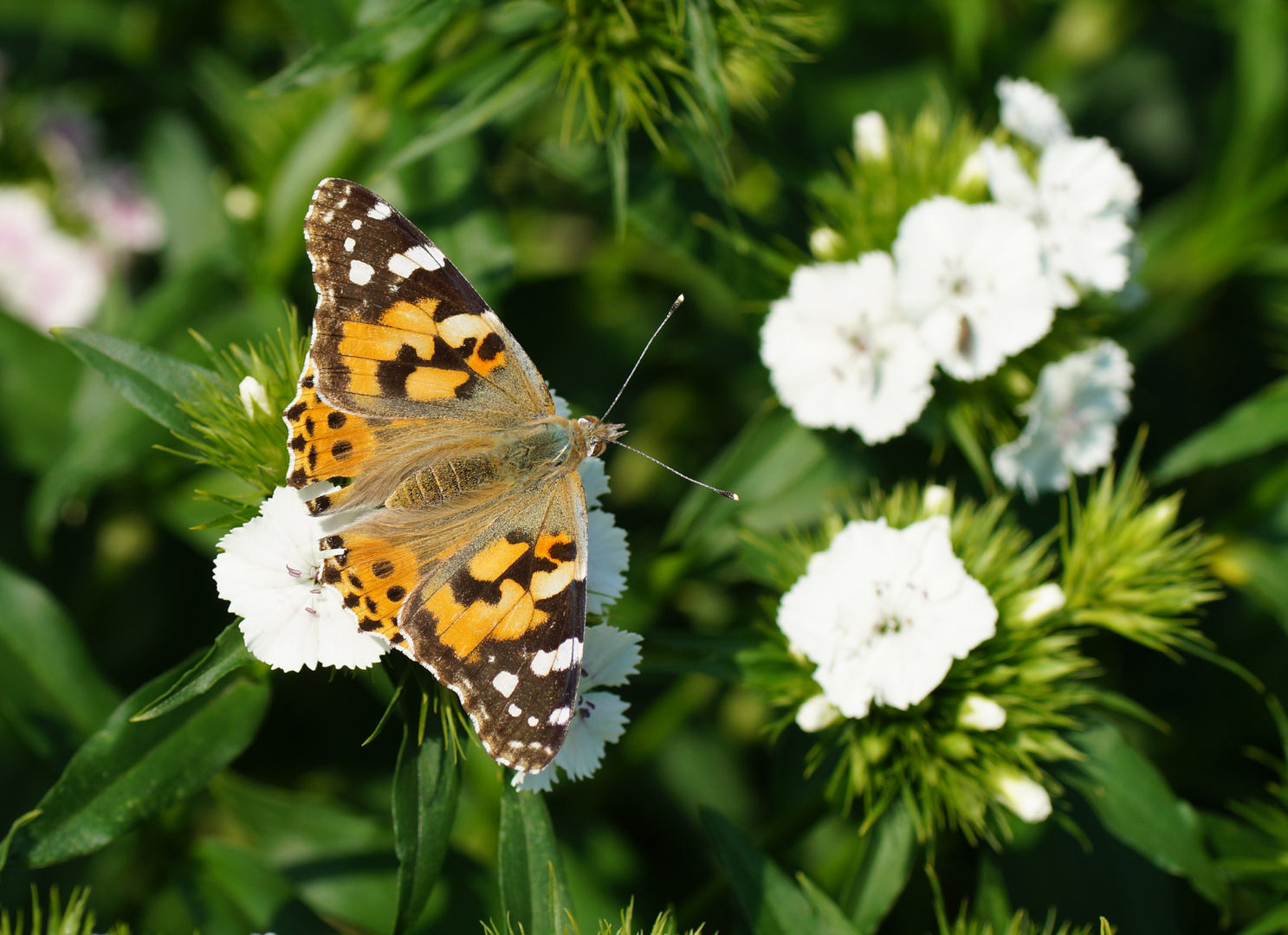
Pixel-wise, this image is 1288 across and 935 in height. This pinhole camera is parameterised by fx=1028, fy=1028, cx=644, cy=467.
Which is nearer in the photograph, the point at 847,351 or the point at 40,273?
Answer: the point at 847,351

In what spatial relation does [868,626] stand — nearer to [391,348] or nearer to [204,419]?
[391,348]

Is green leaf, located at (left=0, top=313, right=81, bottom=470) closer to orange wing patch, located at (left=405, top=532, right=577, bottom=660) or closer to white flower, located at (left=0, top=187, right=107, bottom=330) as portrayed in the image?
white flower, located at (left=0, top=187, right=107, bottom=330)

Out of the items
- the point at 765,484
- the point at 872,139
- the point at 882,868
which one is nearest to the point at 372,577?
the point at 765,484


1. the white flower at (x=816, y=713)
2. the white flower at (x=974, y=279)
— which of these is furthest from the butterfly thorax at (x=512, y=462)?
the white flower at (x=974, y=279)

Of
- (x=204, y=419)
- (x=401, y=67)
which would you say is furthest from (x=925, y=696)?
(x=401, y=67)

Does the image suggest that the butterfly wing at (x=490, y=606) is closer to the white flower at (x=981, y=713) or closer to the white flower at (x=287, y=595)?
the white flower at (x=287, y=595)

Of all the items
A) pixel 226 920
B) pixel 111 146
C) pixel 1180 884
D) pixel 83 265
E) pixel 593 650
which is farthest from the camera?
pixel 111 146

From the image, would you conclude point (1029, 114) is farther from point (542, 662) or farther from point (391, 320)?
point (542, 662)
